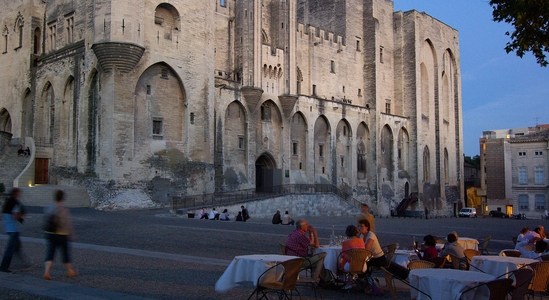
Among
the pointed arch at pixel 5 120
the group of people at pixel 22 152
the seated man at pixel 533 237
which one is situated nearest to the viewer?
the seated man at pixel 533 237

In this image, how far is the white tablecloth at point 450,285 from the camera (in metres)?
6.41

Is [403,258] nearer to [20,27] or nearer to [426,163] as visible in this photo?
[20,27]

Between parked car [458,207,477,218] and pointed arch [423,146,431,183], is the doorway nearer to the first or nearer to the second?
pointed arch [423,146,431,183]

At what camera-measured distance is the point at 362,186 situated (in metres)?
48.4

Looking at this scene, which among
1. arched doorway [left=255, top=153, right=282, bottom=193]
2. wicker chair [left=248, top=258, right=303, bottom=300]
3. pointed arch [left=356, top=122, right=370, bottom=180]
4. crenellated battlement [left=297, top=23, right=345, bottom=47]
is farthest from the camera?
pointed arch [left=356, top=122, right=370, bottom=180]

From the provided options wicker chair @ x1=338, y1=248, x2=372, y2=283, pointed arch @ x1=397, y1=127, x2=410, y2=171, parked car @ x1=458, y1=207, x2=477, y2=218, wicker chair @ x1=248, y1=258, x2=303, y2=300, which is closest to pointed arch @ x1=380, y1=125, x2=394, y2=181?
pointed arch @ x1=397, y1=127, x2=410, y2=171

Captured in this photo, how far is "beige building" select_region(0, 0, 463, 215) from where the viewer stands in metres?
29.5

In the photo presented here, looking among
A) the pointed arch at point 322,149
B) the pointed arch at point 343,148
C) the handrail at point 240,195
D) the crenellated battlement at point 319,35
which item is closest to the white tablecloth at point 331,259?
the handrail at point 240,195

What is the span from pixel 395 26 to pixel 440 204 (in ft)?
62.5

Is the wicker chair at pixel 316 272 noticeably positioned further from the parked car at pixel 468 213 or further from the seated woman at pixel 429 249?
the parked car at pixel 468 213

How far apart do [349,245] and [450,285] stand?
2.53 metres

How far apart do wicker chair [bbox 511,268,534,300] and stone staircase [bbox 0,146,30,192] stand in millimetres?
29685

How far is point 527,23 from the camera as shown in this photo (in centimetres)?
1238

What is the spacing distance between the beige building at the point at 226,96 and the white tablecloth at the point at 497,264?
75.4 ft
